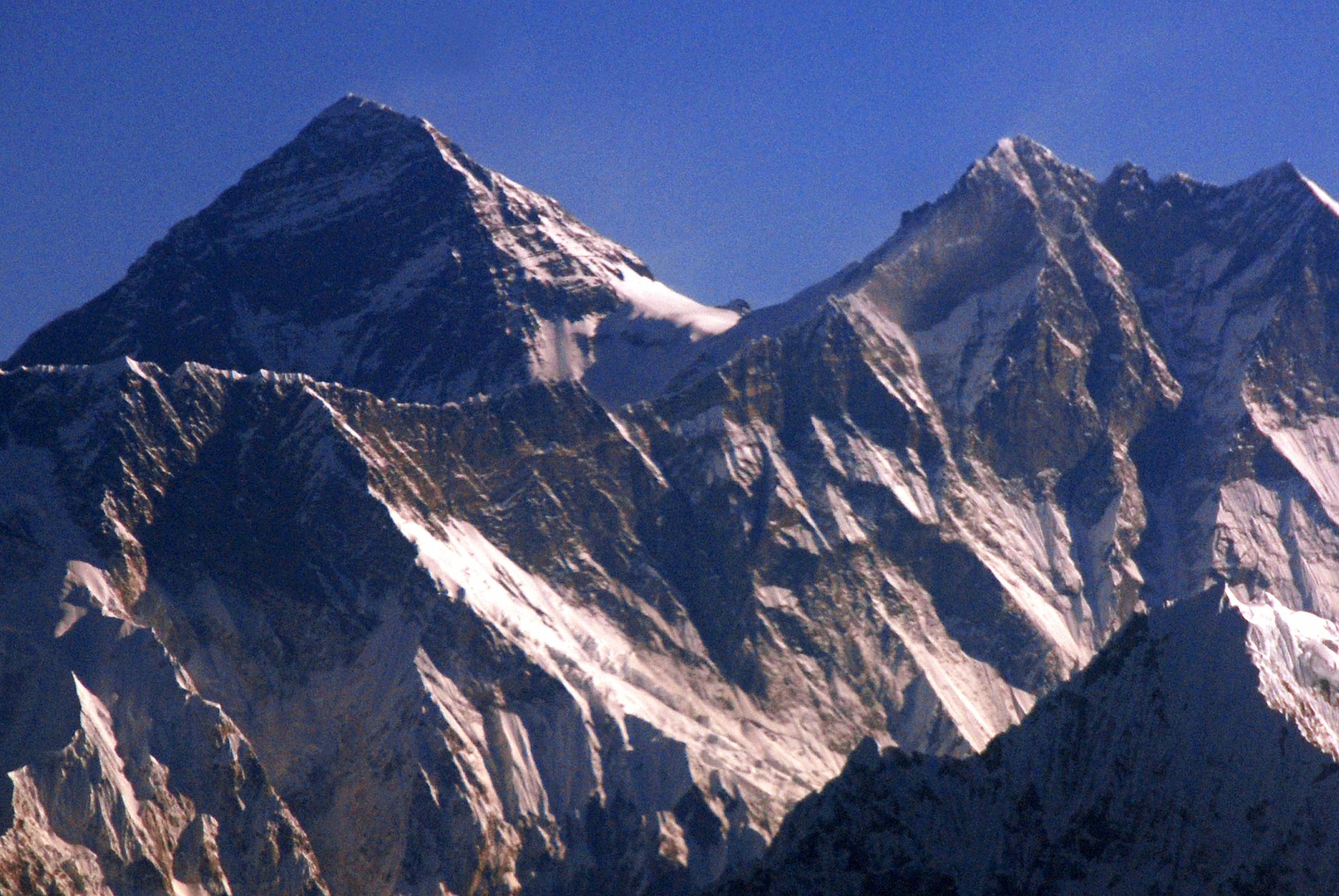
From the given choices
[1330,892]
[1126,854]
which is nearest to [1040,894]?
[1126,854]

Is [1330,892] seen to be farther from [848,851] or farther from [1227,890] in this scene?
[848,851]

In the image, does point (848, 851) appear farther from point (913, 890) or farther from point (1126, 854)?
point (1126, 854)

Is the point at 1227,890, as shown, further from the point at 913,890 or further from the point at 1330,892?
the point at 913,890

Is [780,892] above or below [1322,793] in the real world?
above

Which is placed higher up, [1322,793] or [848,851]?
[848,851]

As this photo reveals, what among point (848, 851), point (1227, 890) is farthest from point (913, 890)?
point (1227, 890)

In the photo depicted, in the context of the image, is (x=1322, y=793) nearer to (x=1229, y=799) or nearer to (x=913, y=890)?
(x=1229, y=799)
